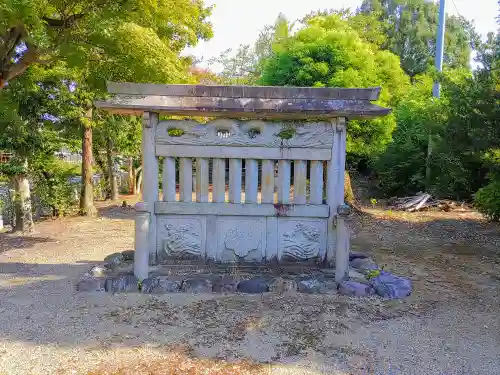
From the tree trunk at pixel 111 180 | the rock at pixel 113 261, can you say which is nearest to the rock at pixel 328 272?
the rock at pixel 113 261

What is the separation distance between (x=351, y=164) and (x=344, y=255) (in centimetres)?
1330

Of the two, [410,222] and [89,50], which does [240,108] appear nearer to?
[89,50]

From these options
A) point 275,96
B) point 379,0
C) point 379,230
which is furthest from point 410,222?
point 379,0

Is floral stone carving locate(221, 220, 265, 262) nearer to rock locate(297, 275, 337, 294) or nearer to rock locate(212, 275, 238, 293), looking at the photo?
rock locate(212, 275, 238, 293)

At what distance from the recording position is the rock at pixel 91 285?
5195mm

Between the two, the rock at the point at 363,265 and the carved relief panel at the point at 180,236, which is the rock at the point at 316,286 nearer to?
the rock at the point at 363,265

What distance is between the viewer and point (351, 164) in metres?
18.1

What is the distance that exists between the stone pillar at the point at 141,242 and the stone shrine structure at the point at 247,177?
0.04ft

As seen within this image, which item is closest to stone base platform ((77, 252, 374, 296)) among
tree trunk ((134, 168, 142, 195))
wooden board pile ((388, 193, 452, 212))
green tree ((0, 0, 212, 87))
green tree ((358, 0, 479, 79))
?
green tree ((0, 0, 212, 87))

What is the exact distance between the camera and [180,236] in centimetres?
557

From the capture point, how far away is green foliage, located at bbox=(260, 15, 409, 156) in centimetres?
1341

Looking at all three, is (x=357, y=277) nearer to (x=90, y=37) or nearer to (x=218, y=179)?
(x=218, y=179)

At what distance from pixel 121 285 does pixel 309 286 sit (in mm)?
2253

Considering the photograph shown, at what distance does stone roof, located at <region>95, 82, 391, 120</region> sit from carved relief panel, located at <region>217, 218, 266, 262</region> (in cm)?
139
